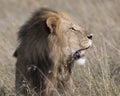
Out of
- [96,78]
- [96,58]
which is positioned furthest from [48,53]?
[96,58]

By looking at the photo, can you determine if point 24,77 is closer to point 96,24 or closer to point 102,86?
point 102,86

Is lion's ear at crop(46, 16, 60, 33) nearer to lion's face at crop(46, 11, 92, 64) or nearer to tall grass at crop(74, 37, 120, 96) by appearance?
lion's face at crop(46, 11, 92, 64)

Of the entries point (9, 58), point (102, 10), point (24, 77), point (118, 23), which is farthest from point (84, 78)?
point (102, 10)

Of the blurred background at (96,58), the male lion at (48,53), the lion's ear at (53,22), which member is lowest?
the blurred background at (96,58)

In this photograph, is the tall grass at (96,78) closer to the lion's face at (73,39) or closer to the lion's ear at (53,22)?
the lion's face at (73,39)

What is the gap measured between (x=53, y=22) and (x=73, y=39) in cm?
28

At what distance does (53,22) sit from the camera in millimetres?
4973

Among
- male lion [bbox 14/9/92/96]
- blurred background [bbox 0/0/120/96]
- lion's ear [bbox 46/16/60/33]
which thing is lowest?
blurred background [bbox 0/0/120/96]

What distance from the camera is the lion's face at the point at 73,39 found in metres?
5.01

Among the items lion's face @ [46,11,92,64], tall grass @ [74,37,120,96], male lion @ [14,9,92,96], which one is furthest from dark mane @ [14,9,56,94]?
tall grass @ [74,37,120,96]

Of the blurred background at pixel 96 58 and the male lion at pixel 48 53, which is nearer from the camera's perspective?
the male lion at pixel 48 53

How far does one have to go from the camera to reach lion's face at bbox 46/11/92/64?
5014 mm

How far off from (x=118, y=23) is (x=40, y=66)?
5.99 m

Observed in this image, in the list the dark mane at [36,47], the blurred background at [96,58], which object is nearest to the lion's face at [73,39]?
the dark mane at [36,47]
